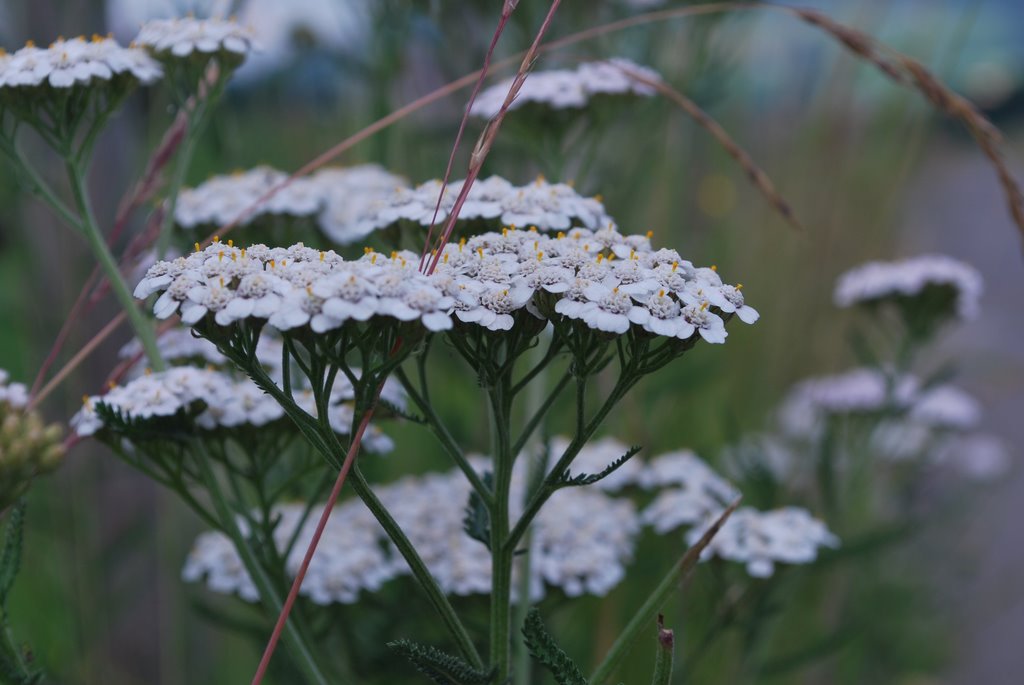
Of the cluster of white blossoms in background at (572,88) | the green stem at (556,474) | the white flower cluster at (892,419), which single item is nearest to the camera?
the green stem at (556,474)

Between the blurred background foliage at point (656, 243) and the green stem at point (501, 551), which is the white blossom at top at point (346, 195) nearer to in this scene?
the blurred background foliage at point (656, 243)

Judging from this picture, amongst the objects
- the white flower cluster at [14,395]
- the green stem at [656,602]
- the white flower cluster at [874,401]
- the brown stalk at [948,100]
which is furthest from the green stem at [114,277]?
the white flower cluster at [874,401]

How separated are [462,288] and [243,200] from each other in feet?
2.25

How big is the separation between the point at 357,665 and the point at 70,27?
123 centimetres

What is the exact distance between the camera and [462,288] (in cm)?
85

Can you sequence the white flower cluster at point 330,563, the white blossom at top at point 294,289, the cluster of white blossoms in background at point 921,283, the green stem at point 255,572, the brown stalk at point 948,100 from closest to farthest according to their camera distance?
A: the white blossom at top at point 294,289 < the green stem at point 255,572 < the brown stalk at point 948,100 < the white flower cluster at point 330,563 < the cluster of white blossoms in background at point 921,283

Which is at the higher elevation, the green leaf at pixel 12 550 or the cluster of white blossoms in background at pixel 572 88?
the cluster of white blossoms in background at pixel 572 88

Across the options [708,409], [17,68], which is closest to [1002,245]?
[708,409]

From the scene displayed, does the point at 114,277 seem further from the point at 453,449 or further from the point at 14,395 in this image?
the point at 453,449

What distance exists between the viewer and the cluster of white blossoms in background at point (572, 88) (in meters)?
1.41

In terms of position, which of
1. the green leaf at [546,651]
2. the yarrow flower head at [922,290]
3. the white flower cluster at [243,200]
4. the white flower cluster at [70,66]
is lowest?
the green leaf at [546,651]

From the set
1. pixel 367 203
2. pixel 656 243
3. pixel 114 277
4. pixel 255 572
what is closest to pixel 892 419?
pixel 656 243

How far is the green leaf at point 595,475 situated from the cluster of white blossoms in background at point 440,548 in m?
0.43

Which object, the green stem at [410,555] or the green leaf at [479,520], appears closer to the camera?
the green stem at [410,555]
